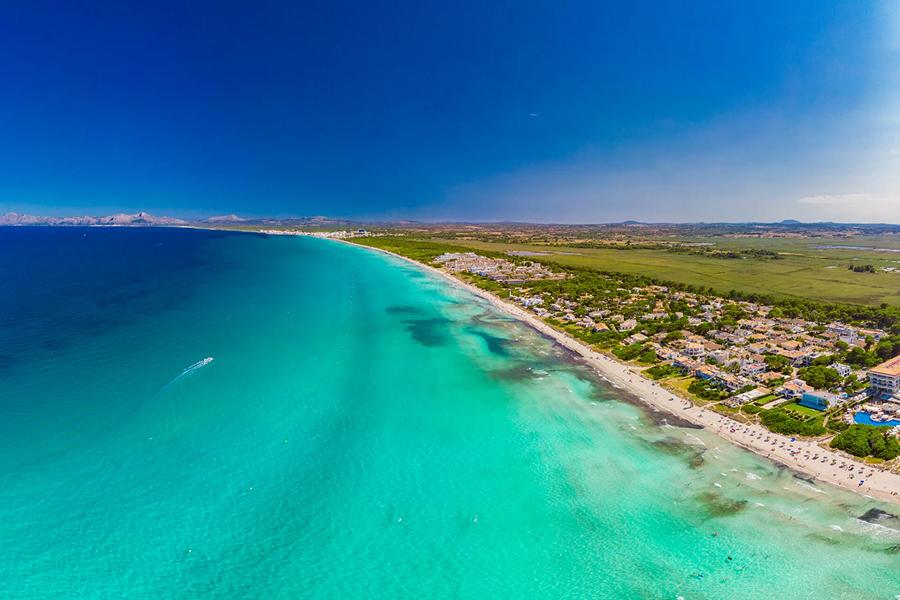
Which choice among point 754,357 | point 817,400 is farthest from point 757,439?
point 754,357

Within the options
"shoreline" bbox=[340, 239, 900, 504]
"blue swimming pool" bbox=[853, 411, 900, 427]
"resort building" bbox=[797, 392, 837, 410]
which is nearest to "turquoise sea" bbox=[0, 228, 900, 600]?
"shoreline" bbox=[340, 239, 900, 504]

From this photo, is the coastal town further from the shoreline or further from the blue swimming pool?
the shoreline

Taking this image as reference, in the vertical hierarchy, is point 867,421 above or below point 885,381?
below

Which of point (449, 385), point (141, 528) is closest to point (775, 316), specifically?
point (449, 385)

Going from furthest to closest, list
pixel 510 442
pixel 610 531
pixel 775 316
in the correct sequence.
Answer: pixel 775 316, pixel 510 442, pixel 610 531

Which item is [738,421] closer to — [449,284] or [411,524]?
[411,524]

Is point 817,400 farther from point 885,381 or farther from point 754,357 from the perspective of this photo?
point 754,357
